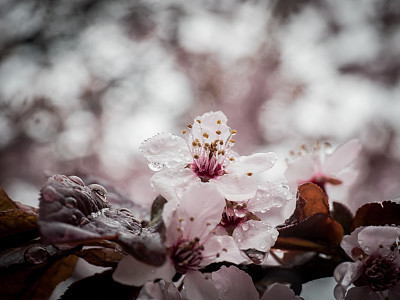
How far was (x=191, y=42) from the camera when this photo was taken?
3318 mm

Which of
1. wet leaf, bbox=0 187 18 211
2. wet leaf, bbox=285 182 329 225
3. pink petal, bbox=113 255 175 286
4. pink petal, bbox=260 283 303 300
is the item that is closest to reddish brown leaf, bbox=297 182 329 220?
wet leaf, bbox=285 182 329 225

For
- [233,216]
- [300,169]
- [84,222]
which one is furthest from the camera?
[300,169]

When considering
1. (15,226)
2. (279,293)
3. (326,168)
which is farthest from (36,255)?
(326,168)

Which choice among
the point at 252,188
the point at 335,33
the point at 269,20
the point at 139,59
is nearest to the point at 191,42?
the point at 139,59

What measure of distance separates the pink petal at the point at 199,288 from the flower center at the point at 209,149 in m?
0.13

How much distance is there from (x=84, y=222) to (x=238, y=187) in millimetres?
173

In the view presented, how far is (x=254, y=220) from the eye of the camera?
0.45m

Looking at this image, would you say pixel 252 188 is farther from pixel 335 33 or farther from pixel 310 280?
pixel 335 33

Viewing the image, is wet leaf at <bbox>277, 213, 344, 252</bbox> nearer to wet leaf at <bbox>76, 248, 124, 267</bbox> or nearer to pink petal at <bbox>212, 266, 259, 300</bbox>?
pink petal at <bbox>212, 266, 259, 300</bbox>

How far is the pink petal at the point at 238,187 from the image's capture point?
0.43 m

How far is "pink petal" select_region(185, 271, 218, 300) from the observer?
1.26 ft

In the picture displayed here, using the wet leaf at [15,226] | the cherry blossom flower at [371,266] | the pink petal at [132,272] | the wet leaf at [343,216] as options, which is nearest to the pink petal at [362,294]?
the cherry blossom flower at [371,266]

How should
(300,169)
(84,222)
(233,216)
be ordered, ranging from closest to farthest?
(84,222) → (233,216) → (300,169)

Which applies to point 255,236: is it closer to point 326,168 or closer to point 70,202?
point 70,202
